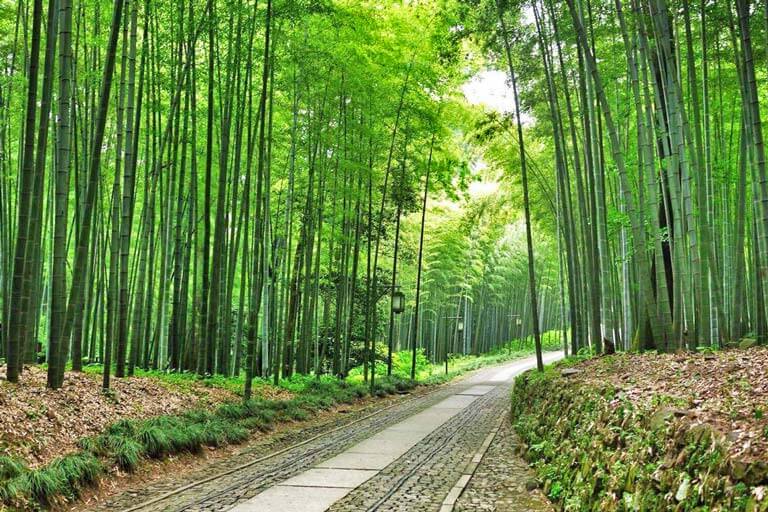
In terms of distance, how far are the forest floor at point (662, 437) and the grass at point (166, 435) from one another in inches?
118

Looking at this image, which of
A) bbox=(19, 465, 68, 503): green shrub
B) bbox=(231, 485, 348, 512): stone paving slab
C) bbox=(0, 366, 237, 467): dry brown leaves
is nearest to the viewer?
bbox=(19, 465, 68, 503): green shrub

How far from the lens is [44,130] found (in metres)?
6.00

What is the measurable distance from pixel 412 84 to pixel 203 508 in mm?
9087

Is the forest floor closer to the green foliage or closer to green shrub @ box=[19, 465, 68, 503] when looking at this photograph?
the green foliage

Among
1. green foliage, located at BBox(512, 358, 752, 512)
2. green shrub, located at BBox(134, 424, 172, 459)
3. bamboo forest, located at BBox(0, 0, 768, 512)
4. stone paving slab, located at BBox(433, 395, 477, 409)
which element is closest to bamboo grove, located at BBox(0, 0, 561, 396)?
bamboo forest, located at BBox(0, 0, 768, 512)

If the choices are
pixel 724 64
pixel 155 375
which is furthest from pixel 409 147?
pixel 155 375

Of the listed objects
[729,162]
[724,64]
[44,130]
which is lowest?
[44,130]

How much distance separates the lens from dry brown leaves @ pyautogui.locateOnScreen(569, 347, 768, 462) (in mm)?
2461

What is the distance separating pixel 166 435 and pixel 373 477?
1.83 m

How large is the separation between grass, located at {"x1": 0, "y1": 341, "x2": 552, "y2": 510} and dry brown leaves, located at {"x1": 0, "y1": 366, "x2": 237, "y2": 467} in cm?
23

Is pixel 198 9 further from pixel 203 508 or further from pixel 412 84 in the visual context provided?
pixel 203 508

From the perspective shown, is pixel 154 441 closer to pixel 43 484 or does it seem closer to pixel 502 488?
pixel 43 484

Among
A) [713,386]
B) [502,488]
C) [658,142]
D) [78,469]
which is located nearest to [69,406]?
[78,469]

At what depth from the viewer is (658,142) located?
8656 mm
